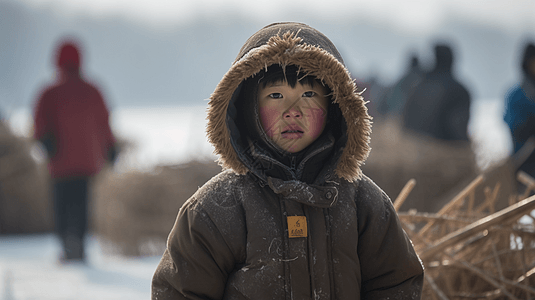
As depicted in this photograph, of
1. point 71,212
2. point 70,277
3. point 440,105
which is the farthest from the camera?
point 440,105

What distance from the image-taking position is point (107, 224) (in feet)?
19.7

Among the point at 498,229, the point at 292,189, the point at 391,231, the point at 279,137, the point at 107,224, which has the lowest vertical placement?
the point at 107,224

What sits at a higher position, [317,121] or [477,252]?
[317,121]

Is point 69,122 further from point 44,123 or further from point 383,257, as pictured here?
point 383,257

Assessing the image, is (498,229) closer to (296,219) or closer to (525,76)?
(296,219)

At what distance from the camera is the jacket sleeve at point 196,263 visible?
162 centimetres

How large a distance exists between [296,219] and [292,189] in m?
0.09

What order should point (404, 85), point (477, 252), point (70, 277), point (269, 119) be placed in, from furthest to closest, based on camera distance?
point (404, 85) < point (70, 277) < point (477, 252) < point (269, 119)

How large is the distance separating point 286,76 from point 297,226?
1.53ft

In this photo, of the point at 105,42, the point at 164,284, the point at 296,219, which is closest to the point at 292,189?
the point at 296,219

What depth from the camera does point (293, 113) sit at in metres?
1.68

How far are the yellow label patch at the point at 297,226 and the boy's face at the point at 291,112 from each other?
0.23 metres

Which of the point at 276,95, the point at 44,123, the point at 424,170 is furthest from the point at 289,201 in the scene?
the point at 424,170

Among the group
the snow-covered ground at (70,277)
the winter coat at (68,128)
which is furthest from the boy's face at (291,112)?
the winter coat at (68,128)
